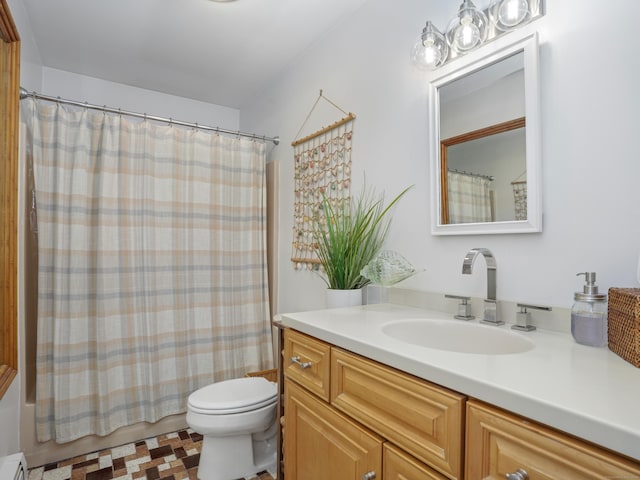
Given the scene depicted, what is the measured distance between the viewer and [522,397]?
2.02 ft

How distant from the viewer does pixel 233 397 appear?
1724mm

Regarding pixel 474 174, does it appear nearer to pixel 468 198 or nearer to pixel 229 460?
pixel 468 198

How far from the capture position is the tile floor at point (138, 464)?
1.76m

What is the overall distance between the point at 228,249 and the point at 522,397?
204cm

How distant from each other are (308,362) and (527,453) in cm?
71

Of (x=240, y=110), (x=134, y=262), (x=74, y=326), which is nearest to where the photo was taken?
(x=74, y=326)

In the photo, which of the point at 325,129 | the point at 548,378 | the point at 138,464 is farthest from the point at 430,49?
the point at 138,464

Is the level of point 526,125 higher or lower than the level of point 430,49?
lower

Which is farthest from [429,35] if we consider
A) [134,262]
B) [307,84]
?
[134,262]

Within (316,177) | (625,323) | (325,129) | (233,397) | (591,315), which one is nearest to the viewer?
(625,323)

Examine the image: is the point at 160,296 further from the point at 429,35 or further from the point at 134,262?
the point at 429,35

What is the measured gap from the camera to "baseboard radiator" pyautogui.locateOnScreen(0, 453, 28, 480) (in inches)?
50.5

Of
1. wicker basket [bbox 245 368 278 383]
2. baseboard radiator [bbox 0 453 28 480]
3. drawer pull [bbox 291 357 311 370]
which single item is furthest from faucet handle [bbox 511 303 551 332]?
baseboard radiator [bbox 0 453 28 480]

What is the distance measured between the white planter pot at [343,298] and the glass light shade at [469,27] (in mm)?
1060
